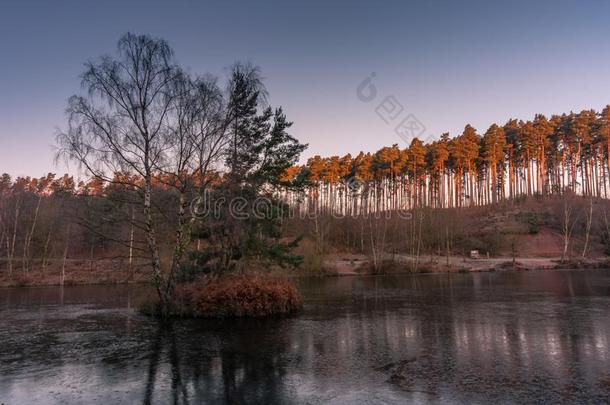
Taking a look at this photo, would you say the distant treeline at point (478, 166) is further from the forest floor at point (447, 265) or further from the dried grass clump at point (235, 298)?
the dried grass clump at point (235, 298)

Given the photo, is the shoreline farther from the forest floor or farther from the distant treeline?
the distant treeline

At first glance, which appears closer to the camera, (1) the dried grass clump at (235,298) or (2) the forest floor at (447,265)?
(1) the dried grass clump at (235,298)

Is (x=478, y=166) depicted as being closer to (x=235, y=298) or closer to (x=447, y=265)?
(x=447, y=265)

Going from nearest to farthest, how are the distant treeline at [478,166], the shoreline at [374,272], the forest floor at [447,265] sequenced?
1. the shoreline at [374,272]
2. the forest floor at [447,265]
3. the distant treeline at [478,166]

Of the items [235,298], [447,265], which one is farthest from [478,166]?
[235,298]

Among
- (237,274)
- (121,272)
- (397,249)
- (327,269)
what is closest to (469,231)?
(397,249)

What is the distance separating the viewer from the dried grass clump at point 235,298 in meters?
19.1

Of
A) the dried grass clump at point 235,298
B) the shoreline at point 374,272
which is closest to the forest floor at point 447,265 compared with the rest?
the shoreline at point 374,272

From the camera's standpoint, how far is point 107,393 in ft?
28.3

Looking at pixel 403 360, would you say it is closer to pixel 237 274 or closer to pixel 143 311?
pixel 237 274

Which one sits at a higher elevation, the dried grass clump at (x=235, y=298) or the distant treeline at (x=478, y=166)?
the distant treeline at (x=478, y=166)

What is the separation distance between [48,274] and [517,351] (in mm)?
47236

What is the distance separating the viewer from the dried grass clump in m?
→ 19.1

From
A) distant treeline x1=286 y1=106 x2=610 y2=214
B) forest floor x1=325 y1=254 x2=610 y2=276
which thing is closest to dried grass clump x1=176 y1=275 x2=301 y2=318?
forest floor x1=325 y1=254 x2=610 y2=276
